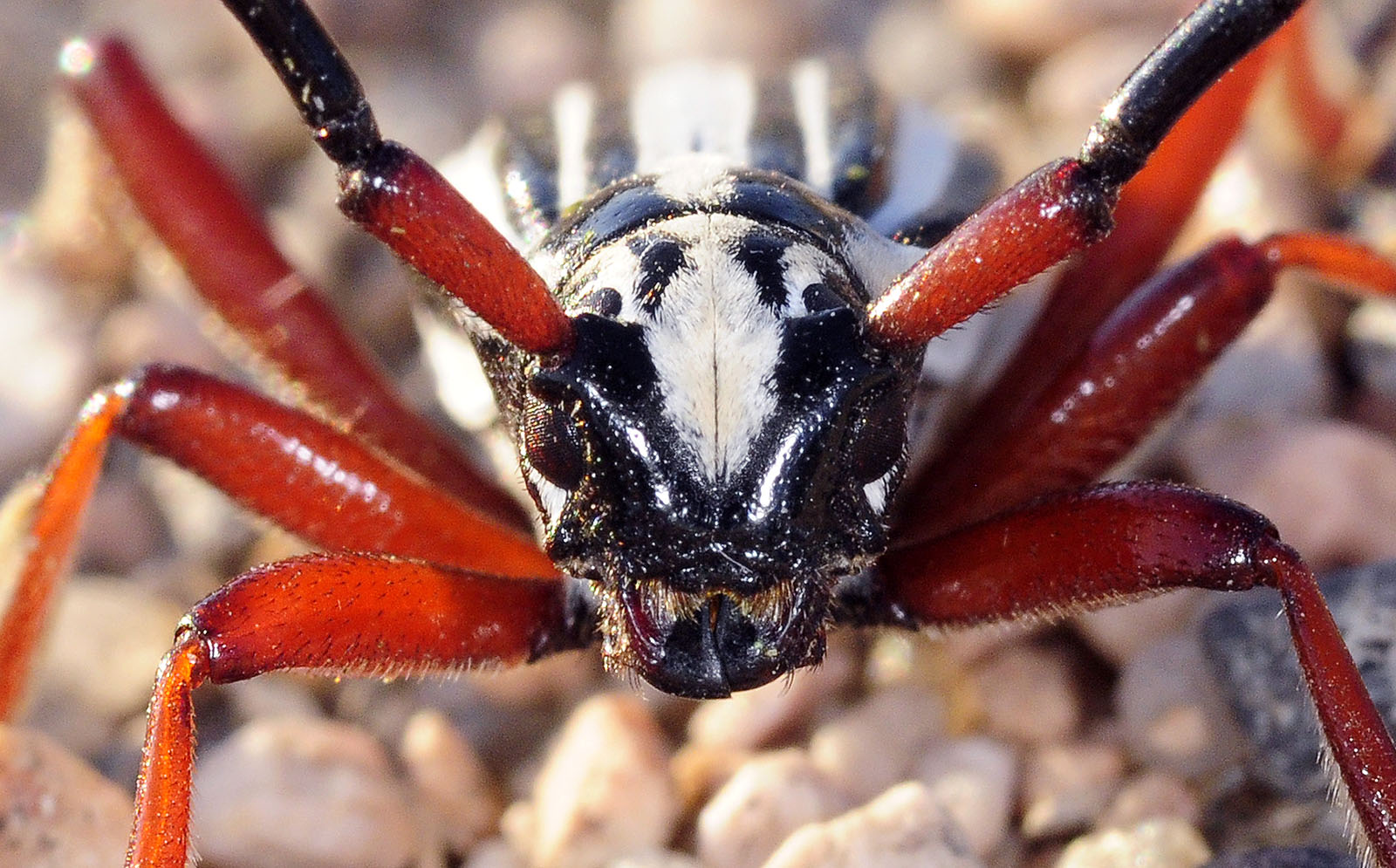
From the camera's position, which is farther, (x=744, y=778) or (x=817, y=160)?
(x=817, y=160)

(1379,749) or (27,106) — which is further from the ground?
(27,106)

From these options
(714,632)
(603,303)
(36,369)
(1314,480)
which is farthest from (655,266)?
(36,369)

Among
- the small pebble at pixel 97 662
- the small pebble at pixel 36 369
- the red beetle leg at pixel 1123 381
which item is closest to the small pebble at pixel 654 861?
the red beetle leg at pixel 1123 381

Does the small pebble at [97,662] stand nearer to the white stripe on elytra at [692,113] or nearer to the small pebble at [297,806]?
the small pebble at [297,806]

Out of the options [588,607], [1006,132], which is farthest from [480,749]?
[1006,132]

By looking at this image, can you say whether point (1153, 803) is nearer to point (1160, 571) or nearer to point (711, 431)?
point (1160, 571)

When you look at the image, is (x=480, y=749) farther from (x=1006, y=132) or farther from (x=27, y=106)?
(x=27, y=106)

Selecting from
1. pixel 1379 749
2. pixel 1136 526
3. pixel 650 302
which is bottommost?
pixel 1379 749
